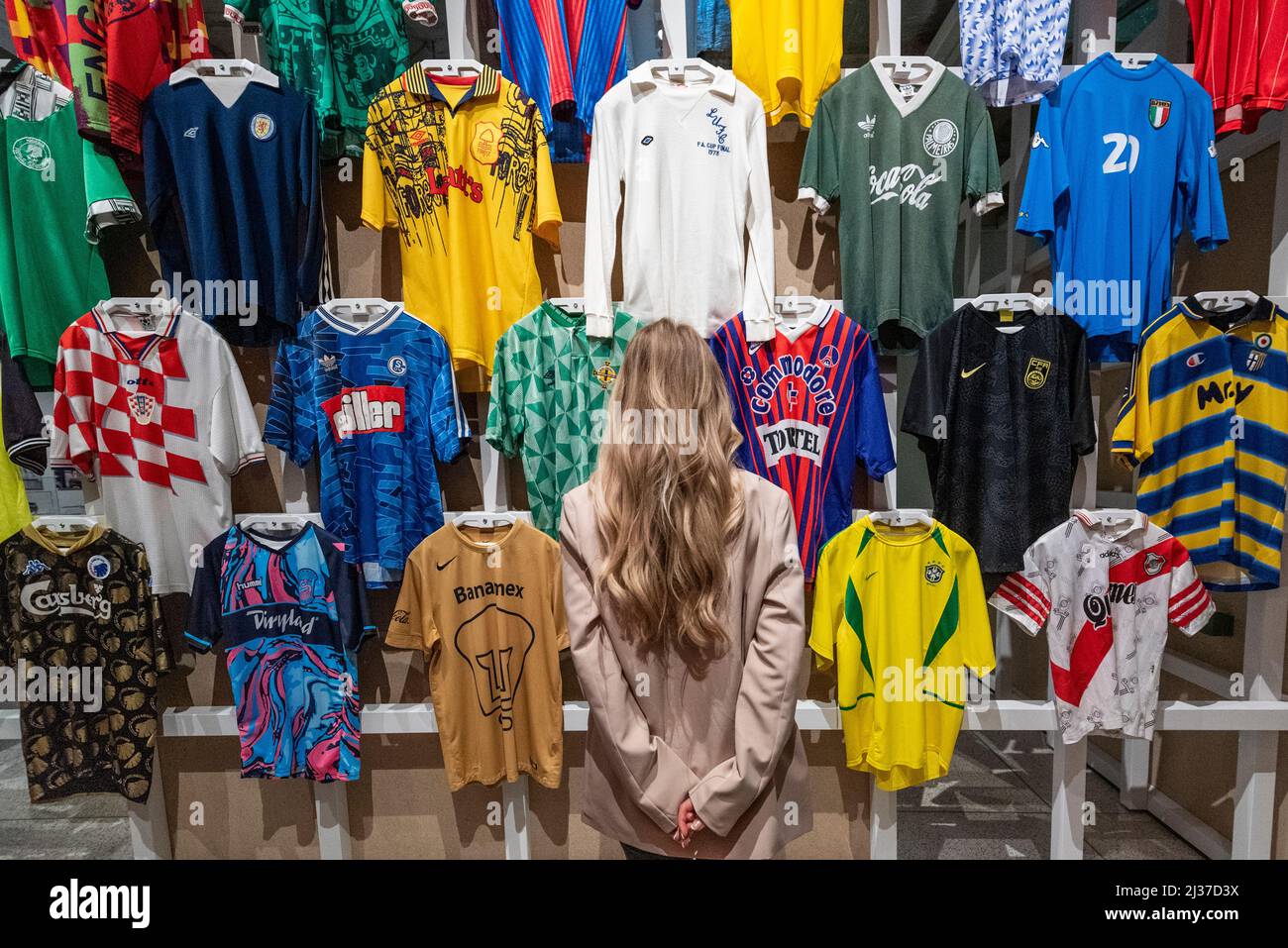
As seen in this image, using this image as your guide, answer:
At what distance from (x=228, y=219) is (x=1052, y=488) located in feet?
9.67

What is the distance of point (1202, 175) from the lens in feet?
7.06

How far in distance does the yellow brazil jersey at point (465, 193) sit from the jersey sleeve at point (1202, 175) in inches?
84.1

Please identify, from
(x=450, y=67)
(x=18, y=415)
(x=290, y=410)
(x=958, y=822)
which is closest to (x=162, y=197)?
(x=290, y=410)

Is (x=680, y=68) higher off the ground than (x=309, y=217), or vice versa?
(x=680, y=68)

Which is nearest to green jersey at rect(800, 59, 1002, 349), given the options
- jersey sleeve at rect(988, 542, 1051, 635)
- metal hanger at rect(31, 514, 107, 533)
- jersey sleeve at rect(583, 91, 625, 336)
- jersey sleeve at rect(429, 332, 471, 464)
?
jersey sleeve at rect(583, 91, 625, 336)

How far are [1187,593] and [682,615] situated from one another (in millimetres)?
1975

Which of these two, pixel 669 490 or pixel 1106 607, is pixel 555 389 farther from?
pixel 1106 607

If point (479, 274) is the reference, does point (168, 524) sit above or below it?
below

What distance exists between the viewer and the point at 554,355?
85.7 inches

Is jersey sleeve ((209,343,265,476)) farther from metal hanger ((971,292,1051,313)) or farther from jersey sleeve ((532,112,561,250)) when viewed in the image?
metal hanger ((971,292,1051,313))

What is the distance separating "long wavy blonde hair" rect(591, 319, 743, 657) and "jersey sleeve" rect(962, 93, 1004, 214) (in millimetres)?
1327

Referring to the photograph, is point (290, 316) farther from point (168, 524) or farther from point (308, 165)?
point (168, 524)

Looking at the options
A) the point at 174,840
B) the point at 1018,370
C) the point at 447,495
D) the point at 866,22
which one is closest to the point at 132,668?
the point at 174,840
